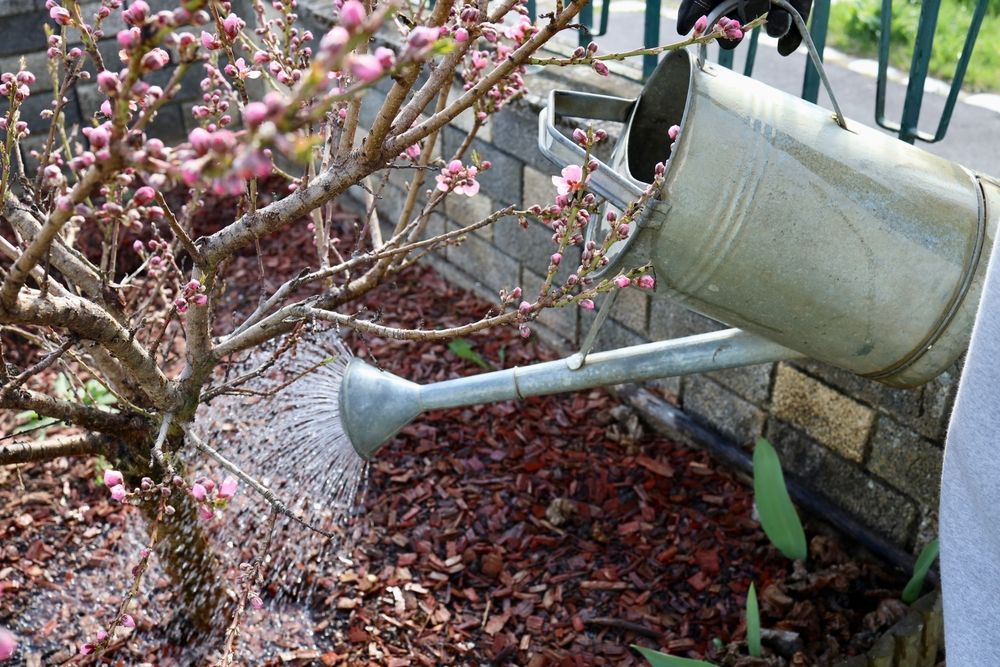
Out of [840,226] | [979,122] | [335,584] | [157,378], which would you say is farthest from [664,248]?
[979,122]

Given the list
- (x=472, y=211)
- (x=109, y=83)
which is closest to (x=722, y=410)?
(x=472, y=211)

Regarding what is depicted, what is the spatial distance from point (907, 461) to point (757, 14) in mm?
1079

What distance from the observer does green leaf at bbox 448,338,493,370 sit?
3.02 meters

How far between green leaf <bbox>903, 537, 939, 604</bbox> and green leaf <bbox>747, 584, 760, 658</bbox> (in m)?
0.36

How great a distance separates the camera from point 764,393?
2.53 m

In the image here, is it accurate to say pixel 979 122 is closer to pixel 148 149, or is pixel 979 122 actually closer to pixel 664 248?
pixel 664 248

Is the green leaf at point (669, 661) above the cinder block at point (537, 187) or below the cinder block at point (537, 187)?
below

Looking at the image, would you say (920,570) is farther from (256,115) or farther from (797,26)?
(256,115)

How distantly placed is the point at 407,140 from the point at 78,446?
91cm

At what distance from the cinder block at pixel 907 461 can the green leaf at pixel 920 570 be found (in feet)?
0.37

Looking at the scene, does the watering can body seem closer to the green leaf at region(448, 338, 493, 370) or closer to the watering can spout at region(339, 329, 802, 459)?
the watering can spout at region(339, 329, 802, 459)

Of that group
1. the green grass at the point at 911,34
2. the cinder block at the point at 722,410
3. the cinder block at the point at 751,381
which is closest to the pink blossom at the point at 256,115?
the cinder block at the point at 751,381

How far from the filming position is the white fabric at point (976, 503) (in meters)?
0.98

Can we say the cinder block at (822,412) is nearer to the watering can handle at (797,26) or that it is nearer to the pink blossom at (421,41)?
the watering can handle at (797,26)
